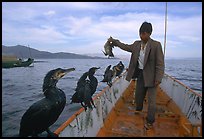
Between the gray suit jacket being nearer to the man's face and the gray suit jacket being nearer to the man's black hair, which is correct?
the man's face

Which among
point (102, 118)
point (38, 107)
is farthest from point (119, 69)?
point (38, 107)

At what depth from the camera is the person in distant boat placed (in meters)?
3.80

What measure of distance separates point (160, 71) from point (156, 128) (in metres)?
1.28

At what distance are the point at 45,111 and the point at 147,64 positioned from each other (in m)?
2.12

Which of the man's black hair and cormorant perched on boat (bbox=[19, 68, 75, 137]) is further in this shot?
the man's black hair

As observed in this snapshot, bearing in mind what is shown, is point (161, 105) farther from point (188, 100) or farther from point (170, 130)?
point (170, 130)

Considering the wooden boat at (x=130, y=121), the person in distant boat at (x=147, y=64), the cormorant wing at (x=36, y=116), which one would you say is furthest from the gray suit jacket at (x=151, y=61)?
the cormorant wing at (x=36, y=116)

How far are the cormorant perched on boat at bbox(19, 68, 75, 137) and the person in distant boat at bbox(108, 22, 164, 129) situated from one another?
5.65 ft

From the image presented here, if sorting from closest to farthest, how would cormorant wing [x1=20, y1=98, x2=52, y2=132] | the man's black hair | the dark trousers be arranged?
1. cormorant wing [x1=20, y1=98, x2=52, y2=132]
2. the man's black hair
3. the dark trousers

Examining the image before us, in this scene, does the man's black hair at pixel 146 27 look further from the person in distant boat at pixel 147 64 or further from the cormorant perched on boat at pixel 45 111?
the cormorant perched on boat at pixel 45 111

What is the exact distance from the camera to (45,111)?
2.56 m

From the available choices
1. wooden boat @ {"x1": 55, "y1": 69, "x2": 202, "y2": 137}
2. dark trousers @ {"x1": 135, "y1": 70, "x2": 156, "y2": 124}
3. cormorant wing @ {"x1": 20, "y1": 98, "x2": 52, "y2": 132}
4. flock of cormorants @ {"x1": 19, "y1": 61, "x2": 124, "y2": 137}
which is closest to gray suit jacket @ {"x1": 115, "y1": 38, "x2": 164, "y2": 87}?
dark trousers @ {"x1": 135, "y1": 70, "x2": 156, "y2": 124}

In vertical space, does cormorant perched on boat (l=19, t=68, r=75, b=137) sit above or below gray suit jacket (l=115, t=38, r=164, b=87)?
below

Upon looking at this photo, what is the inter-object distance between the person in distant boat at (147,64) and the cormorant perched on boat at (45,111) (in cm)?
172
